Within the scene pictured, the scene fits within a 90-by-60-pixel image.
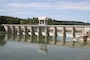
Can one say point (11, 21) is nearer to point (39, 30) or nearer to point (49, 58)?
point (39, 30)

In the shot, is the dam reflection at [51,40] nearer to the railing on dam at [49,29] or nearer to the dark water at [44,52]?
the dark water at [44,52]

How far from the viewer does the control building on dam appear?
4862 centimetres

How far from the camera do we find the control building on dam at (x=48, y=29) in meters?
48.6

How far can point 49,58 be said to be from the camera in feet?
76.5

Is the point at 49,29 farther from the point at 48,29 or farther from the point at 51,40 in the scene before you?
the point at 51,40

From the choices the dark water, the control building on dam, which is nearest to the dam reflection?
the control building on dam

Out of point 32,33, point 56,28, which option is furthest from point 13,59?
point 32,33

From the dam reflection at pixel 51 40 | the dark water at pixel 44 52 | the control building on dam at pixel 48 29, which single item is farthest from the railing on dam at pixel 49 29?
the dark water at pixel 44 52

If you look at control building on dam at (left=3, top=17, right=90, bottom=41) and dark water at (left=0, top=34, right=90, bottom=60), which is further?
control building on dam at (left=3, top=17, right=90, bottom=41)

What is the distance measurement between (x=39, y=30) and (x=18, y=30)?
10078mm

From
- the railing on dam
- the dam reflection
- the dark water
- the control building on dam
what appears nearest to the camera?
the dark water

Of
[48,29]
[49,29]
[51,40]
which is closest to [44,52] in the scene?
[51,40]

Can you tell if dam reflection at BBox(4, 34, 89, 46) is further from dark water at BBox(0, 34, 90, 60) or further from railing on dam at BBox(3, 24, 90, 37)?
railing on dam at BBox(3, 24, 90, 37)

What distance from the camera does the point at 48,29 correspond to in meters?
58.9
